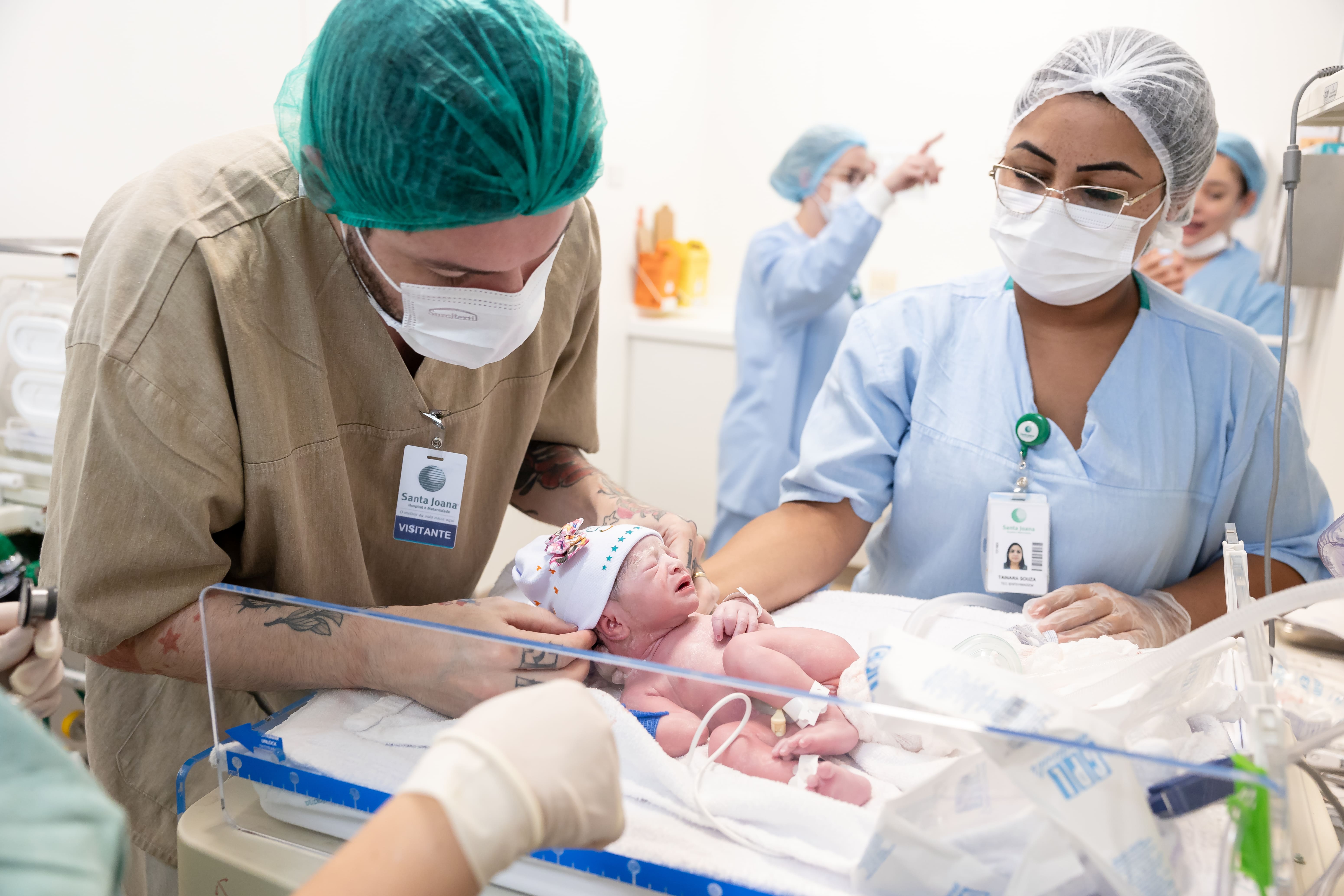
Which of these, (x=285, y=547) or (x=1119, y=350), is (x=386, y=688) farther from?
(x=1119, y=350)

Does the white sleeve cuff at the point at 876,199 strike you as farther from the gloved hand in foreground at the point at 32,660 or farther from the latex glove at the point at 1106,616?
the gloved hand in foreground at the point at 32,660

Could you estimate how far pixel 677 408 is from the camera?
411cm

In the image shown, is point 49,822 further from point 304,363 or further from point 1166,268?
point 1166,268

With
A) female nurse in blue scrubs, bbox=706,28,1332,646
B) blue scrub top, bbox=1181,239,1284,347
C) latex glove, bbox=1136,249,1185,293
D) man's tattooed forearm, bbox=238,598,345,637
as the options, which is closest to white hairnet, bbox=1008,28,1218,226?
female nurse in blue scrubs, bbox=706,28,1332,646

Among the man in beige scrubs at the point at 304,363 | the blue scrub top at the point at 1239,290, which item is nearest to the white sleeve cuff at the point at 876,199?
the blue scrub top at the point at 1239,290

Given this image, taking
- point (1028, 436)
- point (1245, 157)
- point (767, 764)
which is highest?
point (1245, 157)

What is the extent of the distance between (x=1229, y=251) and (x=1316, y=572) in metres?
2.68

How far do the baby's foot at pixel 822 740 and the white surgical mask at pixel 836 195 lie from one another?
8.12 ft

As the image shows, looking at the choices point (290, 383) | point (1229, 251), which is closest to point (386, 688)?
point (290, 383)

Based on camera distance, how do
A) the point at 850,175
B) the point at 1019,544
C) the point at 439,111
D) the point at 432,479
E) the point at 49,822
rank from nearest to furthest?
the point at 49,822, the point at 439,111, the point at 432,479, the point at 1019,544, the point at 850,175

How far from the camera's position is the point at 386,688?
995 mm

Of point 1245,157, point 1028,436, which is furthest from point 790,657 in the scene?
point 1245,157

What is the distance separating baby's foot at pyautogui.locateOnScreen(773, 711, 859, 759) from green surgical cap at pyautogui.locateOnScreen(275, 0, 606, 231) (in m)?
0.59

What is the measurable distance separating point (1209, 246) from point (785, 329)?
73.9 inches
